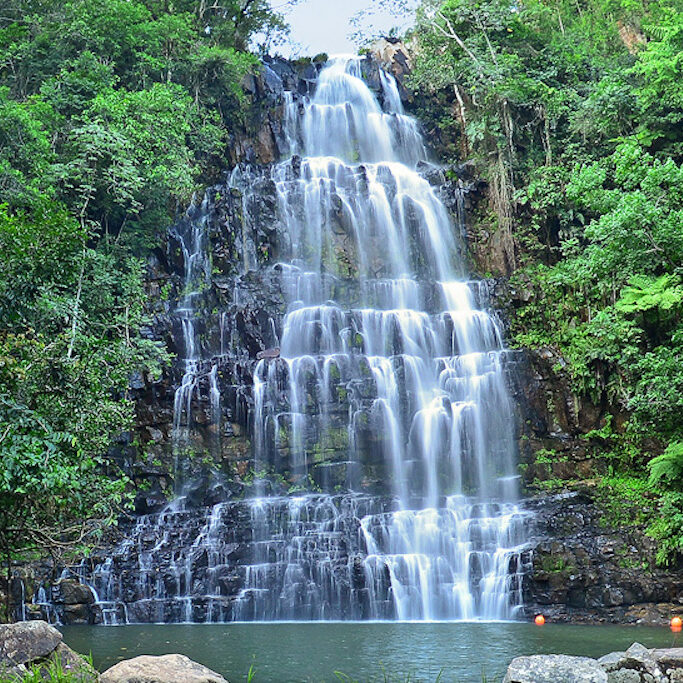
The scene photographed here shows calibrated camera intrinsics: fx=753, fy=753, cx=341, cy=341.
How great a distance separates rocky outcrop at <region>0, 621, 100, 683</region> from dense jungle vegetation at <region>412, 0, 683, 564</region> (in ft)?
43.8

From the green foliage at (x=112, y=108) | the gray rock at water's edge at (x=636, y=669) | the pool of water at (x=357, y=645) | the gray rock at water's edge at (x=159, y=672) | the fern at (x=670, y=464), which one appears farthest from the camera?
the green foliage at (x=112, y=108)

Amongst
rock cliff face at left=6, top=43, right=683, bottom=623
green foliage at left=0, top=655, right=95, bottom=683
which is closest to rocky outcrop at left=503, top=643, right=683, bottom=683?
green foliage at left=0, top=655, right=95, bottom=683

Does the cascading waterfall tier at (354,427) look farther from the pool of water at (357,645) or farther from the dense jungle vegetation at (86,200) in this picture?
the dense jungle vegetation at (86,200)

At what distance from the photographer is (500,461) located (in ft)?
66.2

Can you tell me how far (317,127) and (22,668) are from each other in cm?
2709

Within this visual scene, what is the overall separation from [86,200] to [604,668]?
18.8m

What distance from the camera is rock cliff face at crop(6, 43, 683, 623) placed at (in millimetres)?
16078

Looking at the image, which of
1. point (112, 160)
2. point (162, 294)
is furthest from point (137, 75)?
point (162, 294)

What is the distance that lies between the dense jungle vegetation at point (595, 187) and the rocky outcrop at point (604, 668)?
10638 millimetres

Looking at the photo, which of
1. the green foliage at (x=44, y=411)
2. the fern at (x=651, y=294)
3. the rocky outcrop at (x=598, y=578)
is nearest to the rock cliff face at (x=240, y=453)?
the rocky outcrop at (x=598, y=578)

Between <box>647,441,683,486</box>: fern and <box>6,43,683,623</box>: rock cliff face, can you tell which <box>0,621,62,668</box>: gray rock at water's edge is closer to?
<box>6,43,683,623</box>: rock cliff face

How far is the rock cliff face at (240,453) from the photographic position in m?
16.1

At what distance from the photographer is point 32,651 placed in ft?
20.2

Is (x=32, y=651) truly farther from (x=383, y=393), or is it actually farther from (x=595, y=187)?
(x=595, y=187)
